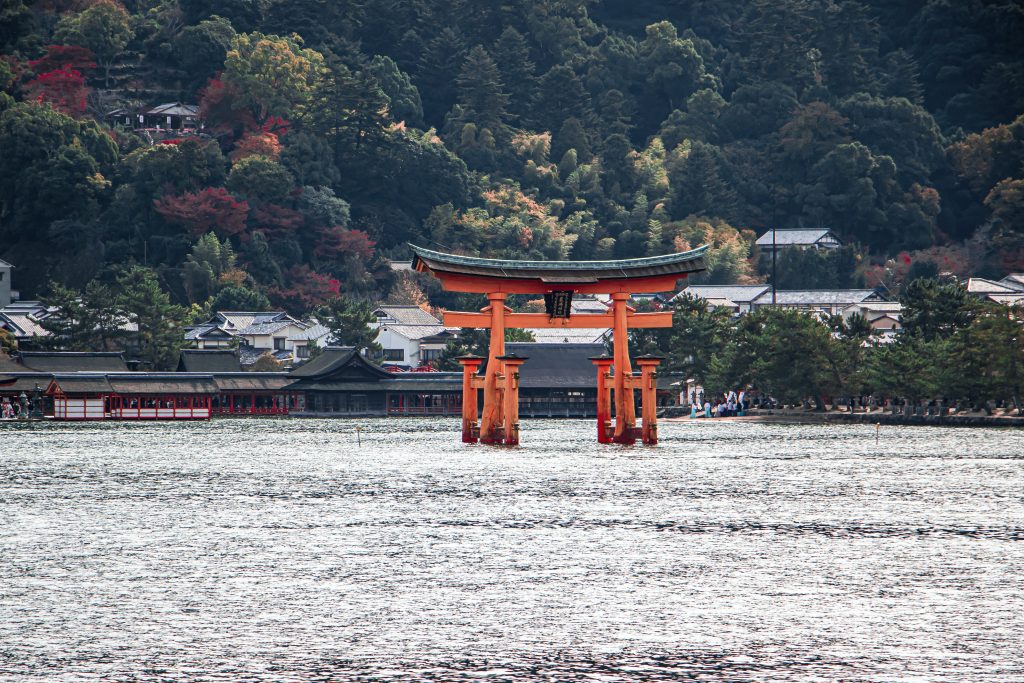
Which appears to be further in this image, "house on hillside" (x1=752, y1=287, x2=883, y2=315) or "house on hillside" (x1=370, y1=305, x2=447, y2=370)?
"house on hillside" (x1=752, y1=287, x2=883, y2=315)

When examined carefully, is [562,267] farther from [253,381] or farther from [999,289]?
[999,289]

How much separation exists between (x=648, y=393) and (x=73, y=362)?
154 feet

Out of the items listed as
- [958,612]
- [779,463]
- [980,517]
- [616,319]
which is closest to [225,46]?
[616,319]

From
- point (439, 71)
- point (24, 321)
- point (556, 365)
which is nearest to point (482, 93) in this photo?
point (439, 71)

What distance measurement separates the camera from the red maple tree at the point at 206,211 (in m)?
121

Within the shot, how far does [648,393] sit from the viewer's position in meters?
57.3

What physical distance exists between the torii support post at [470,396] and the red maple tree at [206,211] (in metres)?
64.8

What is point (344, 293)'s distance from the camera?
430ft

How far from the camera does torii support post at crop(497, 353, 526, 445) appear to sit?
54.3m

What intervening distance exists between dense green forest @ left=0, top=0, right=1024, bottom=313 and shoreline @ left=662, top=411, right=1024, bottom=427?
147 feet

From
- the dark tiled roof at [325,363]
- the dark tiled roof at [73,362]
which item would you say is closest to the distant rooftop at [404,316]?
the dark tiled roof at [325,363]

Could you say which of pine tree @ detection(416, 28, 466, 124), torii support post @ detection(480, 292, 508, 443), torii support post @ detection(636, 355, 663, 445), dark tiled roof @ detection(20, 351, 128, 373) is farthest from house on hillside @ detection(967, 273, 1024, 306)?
torii support post @ detection(480, 292, 508, 443)

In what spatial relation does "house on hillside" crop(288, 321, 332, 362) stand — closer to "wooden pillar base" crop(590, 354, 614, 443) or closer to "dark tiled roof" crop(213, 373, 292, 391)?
"dark tiled roof" crop(213, 373, 292, 391)

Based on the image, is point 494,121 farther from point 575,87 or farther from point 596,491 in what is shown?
point 596,491
